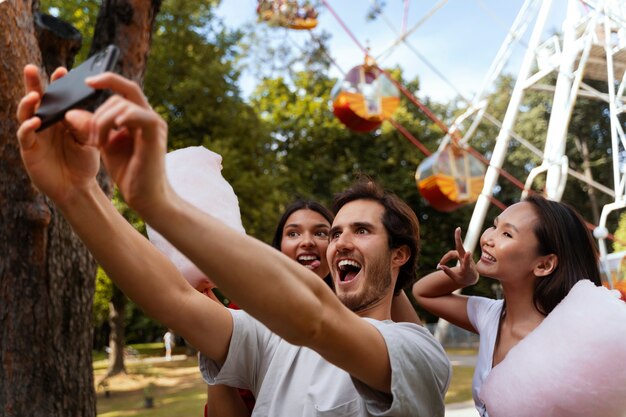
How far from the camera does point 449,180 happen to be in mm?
9492

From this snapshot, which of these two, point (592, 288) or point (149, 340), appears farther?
point (149, 340)

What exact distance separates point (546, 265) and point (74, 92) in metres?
1.83

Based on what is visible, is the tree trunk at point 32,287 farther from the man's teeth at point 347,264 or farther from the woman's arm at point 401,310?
the man's teeth at point 347,264

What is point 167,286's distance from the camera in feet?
5.62

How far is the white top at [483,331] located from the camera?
2359mm

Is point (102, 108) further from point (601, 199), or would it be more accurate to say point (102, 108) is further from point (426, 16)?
point (601, 199)

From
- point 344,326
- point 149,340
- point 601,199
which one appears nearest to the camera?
point 344,326

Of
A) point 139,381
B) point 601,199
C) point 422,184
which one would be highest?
point 422,184

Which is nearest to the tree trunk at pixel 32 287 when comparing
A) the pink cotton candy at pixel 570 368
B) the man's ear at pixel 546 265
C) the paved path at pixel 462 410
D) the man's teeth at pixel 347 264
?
the man's teeth at pixel 347 264

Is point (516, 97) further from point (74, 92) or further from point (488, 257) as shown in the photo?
point (74, 92)

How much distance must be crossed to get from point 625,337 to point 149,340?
138ft

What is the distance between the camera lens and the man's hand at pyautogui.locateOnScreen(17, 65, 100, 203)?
1279 mm

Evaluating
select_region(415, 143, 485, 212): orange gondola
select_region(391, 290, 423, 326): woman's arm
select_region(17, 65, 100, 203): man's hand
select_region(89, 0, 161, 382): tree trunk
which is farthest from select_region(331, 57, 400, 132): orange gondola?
select_region(17, 65, 100, 203): man's hand

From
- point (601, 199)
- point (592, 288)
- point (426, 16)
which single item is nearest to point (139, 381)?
point (426, 16)
